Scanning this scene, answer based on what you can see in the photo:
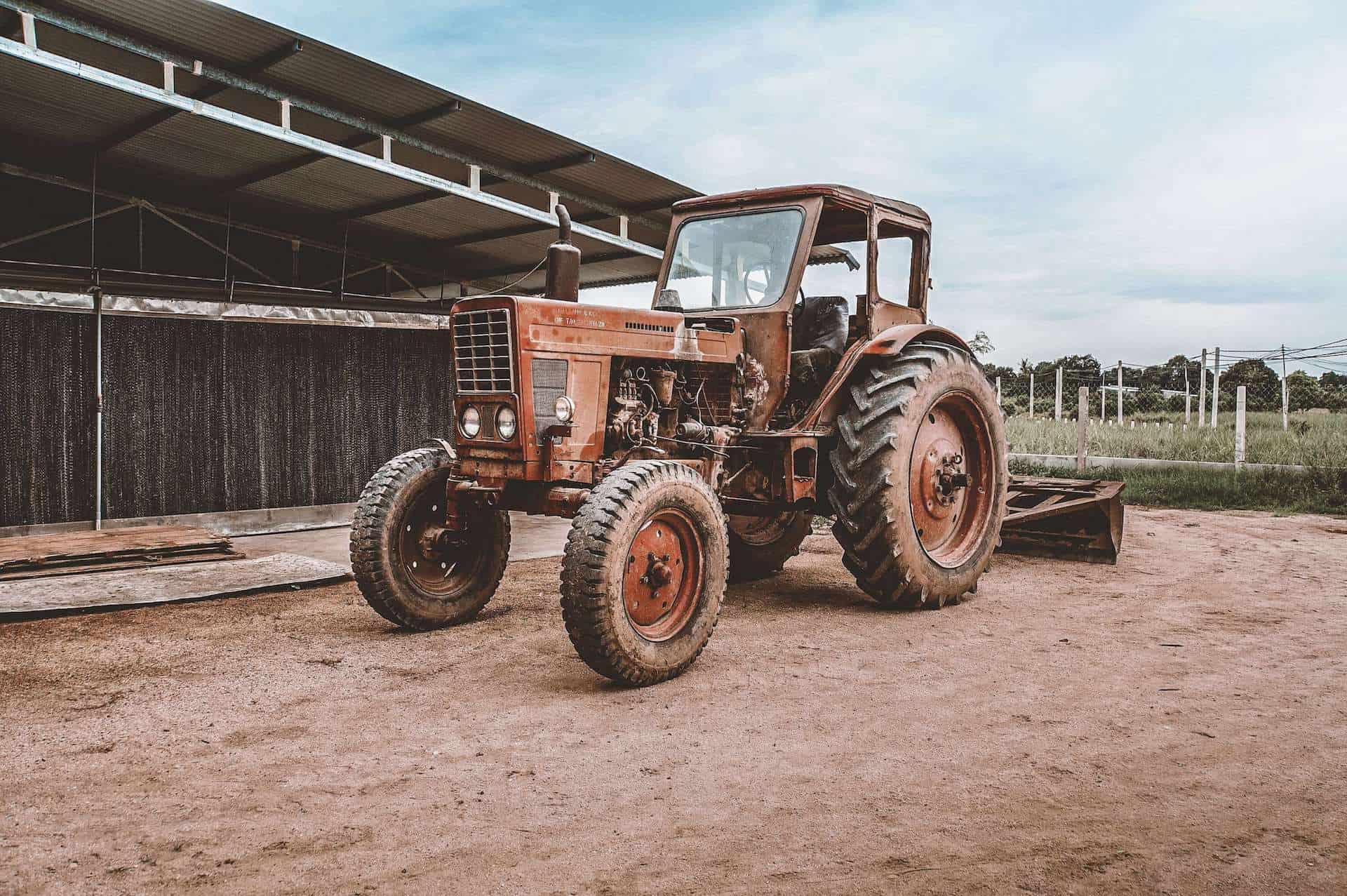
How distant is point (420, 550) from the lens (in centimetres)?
523

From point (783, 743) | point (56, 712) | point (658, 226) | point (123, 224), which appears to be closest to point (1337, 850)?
point (783, 743)

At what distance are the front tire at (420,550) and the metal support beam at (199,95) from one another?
3.51m

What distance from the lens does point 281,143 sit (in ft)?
25.0

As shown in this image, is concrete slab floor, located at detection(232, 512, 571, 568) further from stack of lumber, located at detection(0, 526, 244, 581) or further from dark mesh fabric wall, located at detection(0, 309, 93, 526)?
dark mesh fabric wall, located at detection(0, 309, 93, 526)

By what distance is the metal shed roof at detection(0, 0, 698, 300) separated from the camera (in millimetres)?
6480

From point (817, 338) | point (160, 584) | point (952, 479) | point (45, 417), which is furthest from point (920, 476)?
point (45, 417)

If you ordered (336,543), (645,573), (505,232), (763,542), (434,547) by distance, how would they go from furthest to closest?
(505,232) → (336,543) → (763,542) → (434,547) → (645,573)

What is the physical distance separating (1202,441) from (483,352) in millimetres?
13129

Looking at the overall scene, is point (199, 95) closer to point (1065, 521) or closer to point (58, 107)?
point (58, 107)

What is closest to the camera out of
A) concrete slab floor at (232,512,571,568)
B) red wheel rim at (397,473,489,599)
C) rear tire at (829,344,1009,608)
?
red wheel rim at (397,473,489,599)

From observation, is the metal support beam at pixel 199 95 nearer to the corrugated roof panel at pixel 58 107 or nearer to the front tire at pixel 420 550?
the corrugated roof panel at pixel 58 107

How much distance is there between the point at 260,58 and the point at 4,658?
449 cm

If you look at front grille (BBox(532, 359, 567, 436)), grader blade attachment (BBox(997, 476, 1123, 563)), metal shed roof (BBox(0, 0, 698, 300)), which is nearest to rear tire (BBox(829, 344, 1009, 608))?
grader blade attachment (BBox(997, 476, 1123, 563))

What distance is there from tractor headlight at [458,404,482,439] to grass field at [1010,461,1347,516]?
815 centimetres
